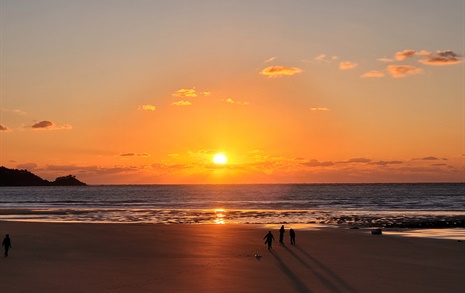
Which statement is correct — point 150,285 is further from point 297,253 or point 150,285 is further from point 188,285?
point 297,253

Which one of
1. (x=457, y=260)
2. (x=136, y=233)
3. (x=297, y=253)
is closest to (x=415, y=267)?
(x=457, y=260)

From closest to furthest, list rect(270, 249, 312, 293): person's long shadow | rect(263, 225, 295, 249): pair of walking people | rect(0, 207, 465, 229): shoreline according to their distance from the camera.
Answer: rect(270, 249, 312, 293): person's long shadow → rect(263, 225, 295, 249): pair of walking people → rect(0, 207, 465, 229): shoreline

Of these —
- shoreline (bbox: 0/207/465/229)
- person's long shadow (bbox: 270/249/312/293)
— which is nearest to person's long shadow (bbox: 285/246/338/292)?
person's long shadow (bbox: 270/249/312/293)

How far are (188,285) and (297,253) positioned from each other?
12730 mm

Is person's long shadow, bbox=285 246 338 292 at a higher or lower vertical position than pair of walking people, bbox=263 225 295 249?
lower

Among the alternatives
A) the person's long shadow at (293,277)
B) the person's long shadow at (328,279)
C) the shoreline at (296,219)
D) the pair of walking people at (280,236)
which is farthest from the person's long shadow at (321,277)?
the shoreline at (296,219)

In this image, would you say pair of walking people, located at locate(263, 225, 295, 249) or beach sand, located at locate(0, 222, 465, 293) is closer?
beach sand, located at locate(0, 222, 465, 293)

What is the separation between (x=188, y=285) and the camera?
997 inches

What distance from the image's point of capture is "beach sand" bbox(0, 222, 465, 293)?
2536cm

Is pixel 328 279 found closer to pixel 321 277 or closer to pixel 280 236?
pixel 321 277

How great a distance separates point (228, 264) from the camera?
103 feet

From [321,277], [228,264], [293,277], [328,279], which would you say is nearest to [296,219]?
[228,264]

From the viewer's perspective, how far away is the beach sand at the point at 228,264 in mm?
25359

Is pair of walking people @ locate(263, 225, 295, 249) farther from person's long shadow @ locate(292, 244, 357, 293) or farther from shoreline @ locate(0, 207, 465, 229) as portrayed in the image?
shoreline @ locate(0, 207, 465, 229)
